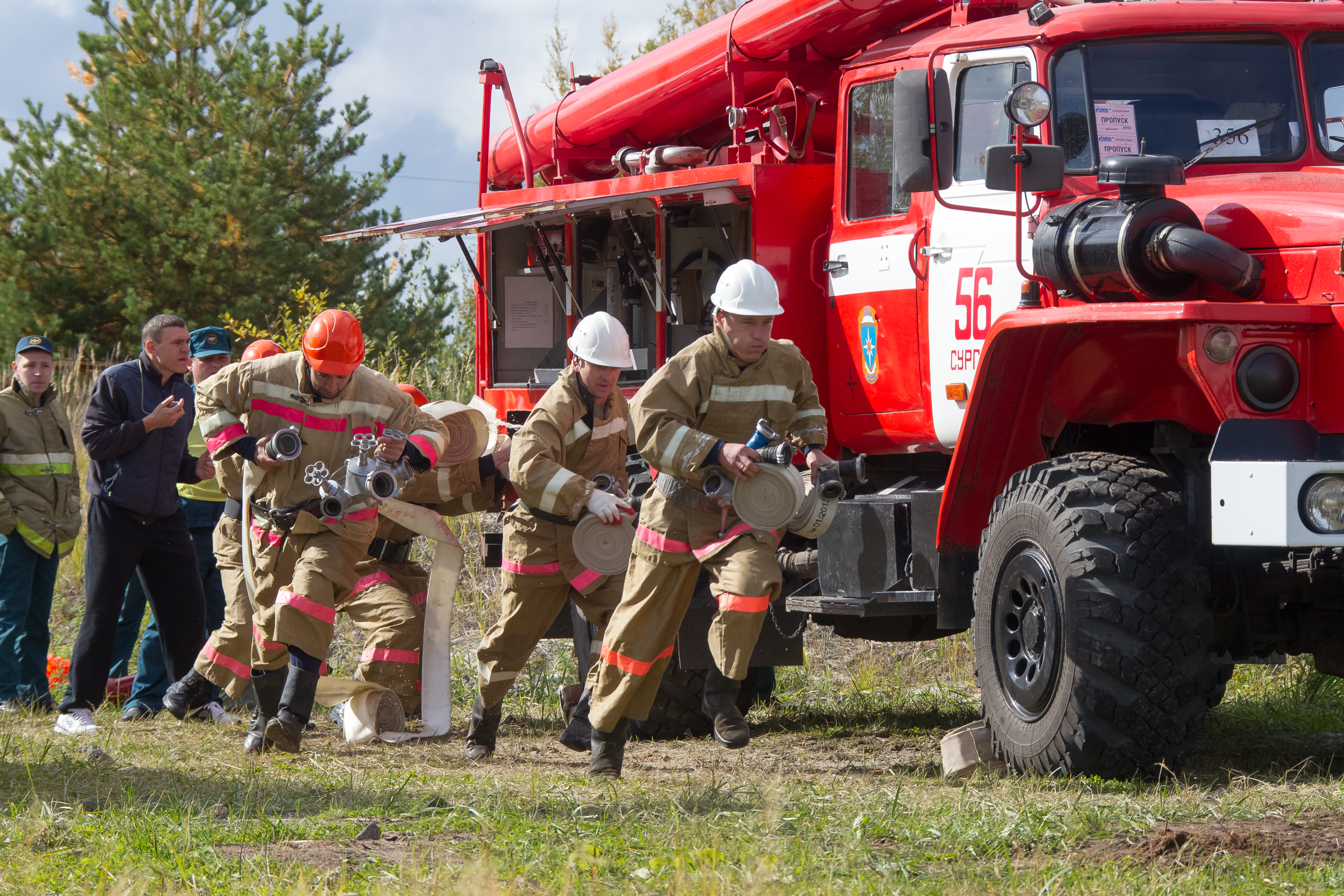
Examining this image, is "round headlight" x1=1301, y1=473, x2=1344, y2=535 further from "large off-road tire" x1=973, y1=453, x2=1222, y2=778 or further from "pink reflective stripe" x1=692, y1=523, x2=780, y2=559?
"pink reflective stripe" x1=692, y1=523, x2=780, y2=559

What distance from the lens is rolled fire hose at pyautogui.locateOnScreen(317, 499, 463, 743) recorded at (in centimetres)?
700

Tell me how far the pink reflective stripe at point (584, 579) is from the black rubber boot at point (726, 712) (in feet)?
2.75

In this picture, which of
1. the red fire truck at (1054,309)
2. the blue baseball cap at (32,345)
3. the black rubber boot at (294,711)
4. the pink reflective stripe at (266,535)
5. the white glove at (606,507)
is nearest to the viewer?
the red fire truck at (1054,309)

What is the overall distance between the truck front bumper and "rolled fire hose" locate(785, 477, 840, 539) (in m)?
1.46

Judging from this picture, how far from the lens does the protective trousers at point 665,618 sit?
18.1 ft

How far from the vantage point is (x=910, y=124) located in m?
5.83

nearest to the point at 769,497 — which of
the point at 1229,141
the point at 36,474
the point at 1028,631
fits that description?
the point at 1028,631

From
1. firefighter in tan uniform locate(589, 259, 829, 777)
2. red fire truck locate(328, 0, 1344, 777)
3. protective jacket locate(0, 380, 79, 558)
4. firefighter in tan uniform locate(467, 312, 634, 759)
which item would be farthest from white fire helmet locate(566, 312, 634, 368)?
protective jacket locate(0, 380, 79, 558)

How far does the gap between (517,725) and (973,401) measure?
10.9 ft

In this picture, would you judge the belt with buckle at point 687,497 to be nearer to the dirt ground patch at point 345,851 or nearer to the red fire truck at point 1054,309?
the red fire truck at point 1054,309

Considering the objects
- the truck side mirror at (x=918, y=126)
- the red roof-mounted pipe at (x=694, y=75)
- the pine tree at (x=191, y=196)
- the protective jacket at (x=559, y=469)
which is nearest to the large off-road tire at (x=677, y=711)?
the protective jacket at (x=559, y=469)

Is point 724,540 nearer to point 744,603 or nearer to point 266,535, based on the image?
point 744,603

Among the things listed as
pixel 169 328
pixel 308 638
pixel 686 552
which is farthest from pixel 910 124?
pixel 169 328

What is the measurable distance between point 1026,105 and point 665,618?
2.16 metres
